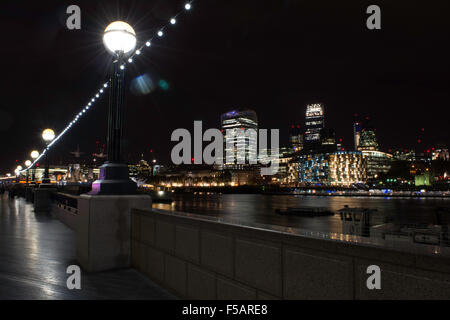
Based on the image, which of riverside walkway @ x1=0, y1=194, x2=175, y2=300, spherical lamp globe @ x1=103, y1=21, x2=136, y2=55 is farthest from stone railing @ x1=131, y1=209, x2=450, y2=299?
spherical lamp globe @ x1=103, y1=21, x2=136, y2=55

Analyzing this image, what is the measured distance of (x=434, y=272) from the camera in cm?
230

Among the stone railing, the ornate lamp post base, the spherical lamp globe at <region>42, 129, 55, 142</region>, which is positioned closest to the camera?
the stone railing

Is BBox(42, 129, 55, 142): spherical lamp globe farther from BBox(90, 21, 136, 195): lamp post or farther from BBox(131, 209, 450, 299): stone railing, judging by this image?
BBox(131, 209, 450, 299): stone railing

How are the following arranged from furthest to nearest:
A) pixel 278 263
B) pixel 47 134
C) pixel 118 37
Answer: pixel 47 134 < pixel 118 37 < pixel 278 263

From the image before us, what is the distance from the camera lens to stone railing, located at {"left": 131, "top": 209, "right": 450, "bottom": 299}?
242 cm

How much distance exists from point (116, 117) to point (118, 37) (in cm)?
169

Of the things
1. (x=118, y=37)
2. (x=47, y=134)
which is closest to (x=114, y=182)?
(x=118, y=37)

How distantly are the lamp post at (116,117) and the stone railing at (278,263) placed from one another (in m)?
1.55

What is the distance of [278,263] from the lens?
341 cm

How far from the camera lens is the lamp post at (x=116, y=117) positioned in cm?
705

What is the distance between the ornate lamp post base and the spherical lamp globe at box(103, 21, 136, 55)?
8.22 ft

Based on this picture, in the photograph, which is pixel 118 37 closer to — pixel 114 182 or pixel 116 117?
pixel 116 117
